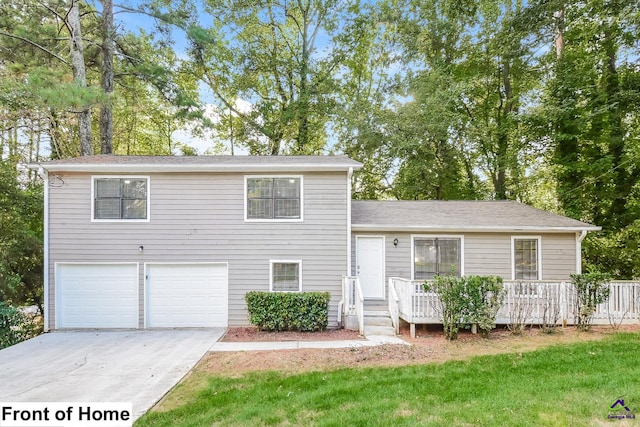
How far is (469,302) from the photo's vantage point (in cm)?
703

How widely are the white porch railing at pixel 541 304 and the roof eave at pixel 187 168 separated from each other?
3.52m

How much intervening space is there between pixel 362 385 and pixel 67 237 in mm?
8339

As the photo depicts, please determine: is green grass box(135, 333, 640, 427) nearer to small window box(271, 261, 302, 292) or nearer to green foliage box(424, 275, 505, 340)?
green foliage box(424, 275, 505, 340)

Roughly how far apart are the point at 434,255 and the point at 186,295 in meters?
6.82

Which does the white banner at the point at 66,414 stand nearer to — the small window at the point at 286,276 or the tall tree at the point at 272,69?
the small window at the point at 286,276

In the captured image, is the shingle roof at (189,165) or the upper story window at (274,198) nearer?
the shingle roof at (189,165)

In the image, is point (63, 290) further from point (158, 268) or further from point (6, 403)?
point (6, 403)

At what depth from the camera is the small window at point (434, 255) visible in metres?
9.51

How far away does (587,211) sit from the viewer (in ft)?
42.4

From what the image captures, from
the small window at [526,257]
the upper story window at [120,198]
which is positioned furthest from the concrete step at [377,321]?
the upper story window at [120,198]

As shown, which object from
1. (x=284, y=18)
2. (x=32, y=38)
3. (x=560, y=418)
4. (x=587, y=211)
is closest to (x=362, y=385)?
(x=560, y=418)

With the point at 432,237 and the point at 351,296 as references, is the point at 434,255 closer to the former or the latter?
the point at 432,237

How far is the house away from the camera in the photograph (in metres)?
8.66

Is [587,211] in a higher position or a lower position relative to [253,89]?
lower
